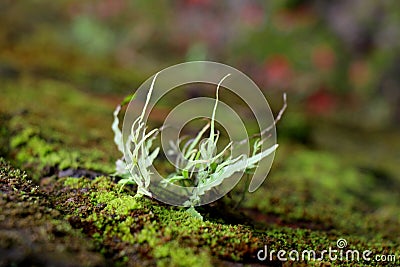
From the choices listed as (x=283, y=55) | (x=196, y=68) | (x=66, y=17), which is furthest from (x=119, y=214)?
(x=66, y=17)

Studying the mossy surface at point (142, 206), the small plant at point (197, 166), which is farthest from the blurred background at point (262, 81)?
the small plant at point (197, 166)

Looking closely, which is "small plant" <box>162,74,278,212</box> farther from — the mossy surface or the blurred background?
the blurred background

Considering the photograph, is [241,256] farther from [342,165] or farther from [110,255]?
[342,165]

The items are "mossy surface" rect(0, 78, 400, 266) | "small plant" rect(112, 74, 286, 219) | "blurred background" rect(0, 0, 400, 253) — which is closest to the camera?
Answer: "mossy surface" rect(0, 78, 400, 266)

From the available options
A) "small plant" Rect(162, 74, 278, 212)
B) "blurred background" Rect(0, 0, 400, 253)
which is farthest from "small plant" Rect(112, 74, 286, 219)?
"blurred background" Rect(0, 0, 400, 253)

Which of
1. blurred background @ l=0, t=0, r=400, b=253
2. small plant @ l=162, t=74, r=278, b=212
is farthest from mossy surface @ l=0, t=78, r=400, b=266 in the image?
small plant @ l=162, t=74, r=278, b=212

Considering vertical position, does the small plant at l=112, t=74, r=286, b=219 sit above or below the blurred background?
below

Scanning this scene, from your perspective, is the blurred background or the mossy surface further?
the blurred background

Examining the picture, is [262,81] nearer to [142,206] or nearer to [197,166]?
[197,166]

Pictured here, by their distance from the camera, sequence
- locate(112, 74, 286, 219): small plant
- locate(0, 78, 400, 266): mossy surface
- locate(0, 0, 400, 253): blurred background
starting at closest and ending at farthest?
locate(0, 78, 400, 266): mossy surface
locate(112, 74, 286, 219): small plant
locate(0, 0, 400, 253): blurred background

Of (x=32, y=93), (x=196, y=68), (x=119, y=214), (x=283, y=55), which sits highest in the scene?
(x=283, y=55)

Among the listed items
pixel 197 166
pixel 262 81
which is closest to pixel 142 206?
pixel 197 166
